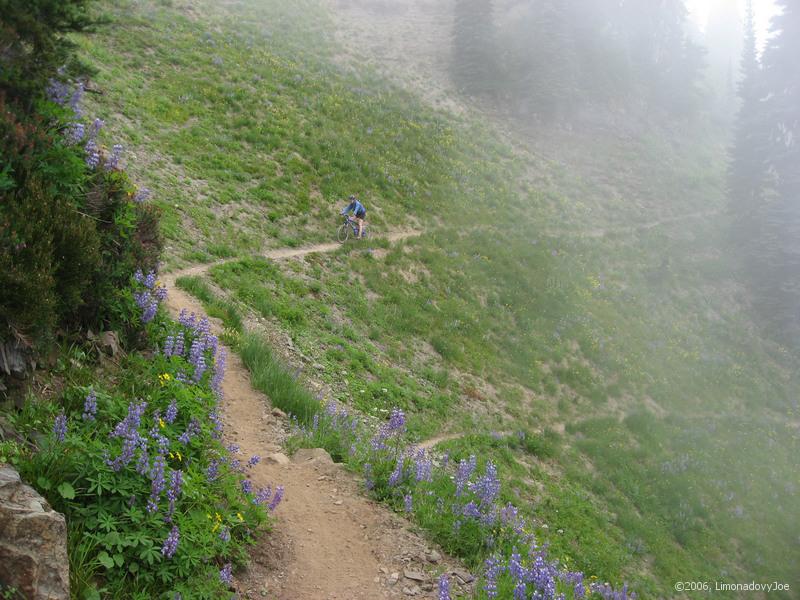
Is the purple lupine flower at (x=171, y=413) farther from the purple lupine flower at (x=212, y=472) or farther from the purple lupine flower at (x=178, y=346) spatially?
the purple lupine flower at (x=178, y=346)

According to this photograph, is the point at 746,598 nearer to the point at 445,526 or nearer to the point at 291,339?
the point at 445,526

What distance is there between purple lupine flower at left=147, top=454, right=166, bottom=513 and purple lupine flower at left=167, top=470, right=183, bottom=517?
0.09 meters

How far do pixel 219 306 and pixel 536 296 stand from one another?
51.6ft

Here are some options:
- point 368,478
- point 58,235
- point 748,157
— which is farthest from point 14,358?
point 748,157

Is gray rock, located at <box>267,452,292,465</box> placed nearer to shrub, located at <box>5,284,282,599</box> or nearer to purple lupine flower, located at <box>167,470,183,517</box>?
shrub, located at <box>5,284,282,599</box>

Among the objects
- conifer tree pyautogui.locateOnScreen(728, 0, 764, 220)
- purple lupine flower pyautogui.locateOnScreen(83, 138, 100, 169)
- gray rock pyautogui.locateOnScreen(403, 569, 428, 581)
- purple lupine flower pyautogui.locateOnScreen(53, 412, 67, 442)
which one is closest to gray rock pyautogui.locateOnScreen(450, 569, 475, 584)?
gray rock pyautogui.locateOnScreen(403, 569, 428, 581)

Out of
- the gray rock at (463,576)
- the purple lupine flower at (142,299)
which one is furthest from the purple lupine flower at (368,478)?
the purple lupine flower at (142,299)

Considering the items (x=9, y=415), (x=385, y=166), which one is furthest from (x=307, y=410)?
(x=385, y=166)

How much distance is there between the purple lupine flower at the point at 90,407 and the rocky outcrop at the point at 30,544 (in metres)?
1.10

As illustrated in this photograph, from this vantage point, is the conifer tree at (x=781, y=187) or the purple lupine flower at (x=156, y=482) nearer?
the purple lupine flower at (x=156, y=482)

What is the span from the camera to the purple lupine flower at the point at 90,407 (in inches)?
212

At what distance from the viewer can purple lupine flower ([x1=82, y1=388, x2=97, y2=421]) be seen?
5392 mm

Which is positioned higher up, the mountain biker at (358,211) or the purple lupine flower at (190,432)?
the purple lupine flower at (190,432)

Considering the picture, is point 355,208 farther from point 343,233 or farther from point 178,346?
point 178,346
